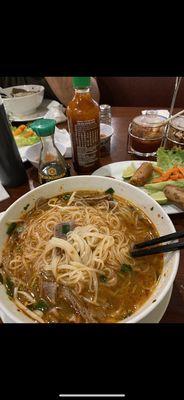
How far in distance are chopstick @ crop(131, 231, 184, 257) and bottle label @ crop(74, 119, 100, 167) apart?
67 cm

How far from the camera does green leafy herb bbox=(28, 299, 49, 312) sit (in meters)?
0.91

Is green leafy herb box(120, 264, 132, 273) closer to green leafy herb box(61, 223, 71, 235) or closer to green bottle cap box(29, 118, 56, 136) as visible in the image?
green leafy herb box(61, 223, 71, 235)

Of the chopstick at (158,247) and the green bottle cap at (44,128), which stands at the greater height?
the green bottle cap at (44,128)

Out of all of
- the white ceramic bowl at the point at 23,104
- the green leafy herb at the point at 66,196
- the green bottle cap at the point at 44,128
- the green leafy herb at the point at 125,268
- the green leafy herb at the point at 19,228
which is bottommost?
the green leafy herb at the point at 125,268

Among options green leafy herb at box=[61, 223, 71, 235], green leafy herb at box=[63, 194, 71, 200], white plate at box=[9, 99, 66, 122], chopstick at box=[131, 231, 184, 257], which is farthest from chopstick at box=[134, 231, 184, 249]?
white plate at box=[9, 99, 66, 122]

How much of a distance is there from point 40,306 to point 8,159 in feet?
2.89

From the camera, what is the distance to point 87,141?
1.48m

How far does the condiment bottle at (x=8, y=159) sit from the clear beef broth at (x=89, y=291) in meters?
0.52

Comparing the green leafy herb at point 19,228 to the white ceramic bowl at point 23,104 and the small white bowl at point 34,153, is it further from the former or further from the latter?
the white ceramic bowl at point 23,104

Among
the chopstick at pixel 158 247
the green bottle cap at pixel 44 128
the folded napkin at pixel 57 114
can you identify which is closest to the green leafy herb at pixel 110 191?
the chopstick at pixel 158 247

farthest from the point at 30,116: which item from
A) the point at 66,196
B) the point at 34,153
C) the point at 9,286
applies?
the point at 9,286

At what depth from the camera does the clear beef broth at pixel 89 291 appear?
2.96ft

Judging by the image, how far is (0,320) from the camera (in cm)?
94
